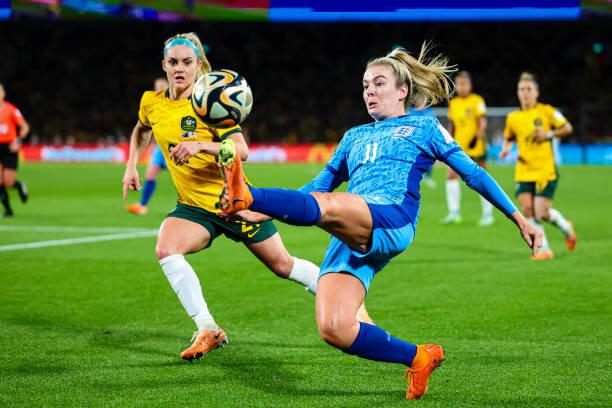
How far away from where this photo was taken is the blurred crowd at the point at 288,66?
45438 mm

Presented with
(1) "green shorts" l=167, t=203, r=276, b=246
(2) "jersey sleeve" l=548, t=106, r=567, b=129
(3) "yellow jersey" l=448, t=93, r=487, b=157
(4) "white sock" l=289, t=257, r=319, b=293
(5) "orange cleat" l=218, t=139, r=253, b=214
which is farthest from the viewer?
(3) "yellow jersey" l=448, t=93, r=487, b=157

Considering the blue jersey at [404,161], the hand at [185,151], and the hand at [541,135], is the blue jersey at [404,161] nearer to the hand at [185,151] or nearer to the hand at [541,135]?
the hand at [185,151]

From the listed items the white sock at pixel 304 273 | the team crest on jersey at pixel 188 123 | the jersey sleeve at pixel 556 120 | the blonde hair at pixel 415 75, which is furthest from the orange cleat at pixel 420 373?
the jersey sleeve at pixel 556 120

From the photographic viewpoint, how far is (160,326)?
764 cm

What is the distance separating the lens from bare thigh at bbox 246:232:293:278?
671 centimetres

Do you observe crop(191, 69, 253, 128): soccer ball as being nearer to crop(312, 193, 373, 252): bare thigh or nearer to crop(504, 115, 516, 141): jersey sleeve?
crop(312, 193, 373, 252): bare thigh

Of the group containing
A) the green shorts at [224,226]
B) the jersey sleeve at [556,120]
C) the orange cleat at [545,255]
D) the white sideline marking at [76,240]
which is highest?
the jersey sleeve at [556,120]

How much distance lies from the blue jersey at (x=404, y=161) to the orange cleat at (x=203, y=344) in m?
1.46

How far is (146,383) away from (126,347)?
115cm

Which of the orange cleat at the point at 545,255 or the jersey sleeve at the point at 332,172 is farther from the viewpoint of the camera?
the orange cleat at the point at 545,255

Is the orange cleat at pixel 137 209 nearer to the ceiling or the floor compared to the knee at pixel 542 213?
nearer to the floor

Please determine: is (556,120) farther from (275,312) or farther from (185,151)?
(185,151)

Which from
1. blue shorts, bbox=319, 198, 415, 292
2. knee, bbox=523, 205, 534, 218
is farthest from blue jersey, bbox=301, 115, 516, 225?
knee, bbox=523, 205, 534, 218

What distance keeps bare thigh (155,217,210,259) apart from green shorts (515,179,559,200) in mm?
6495
